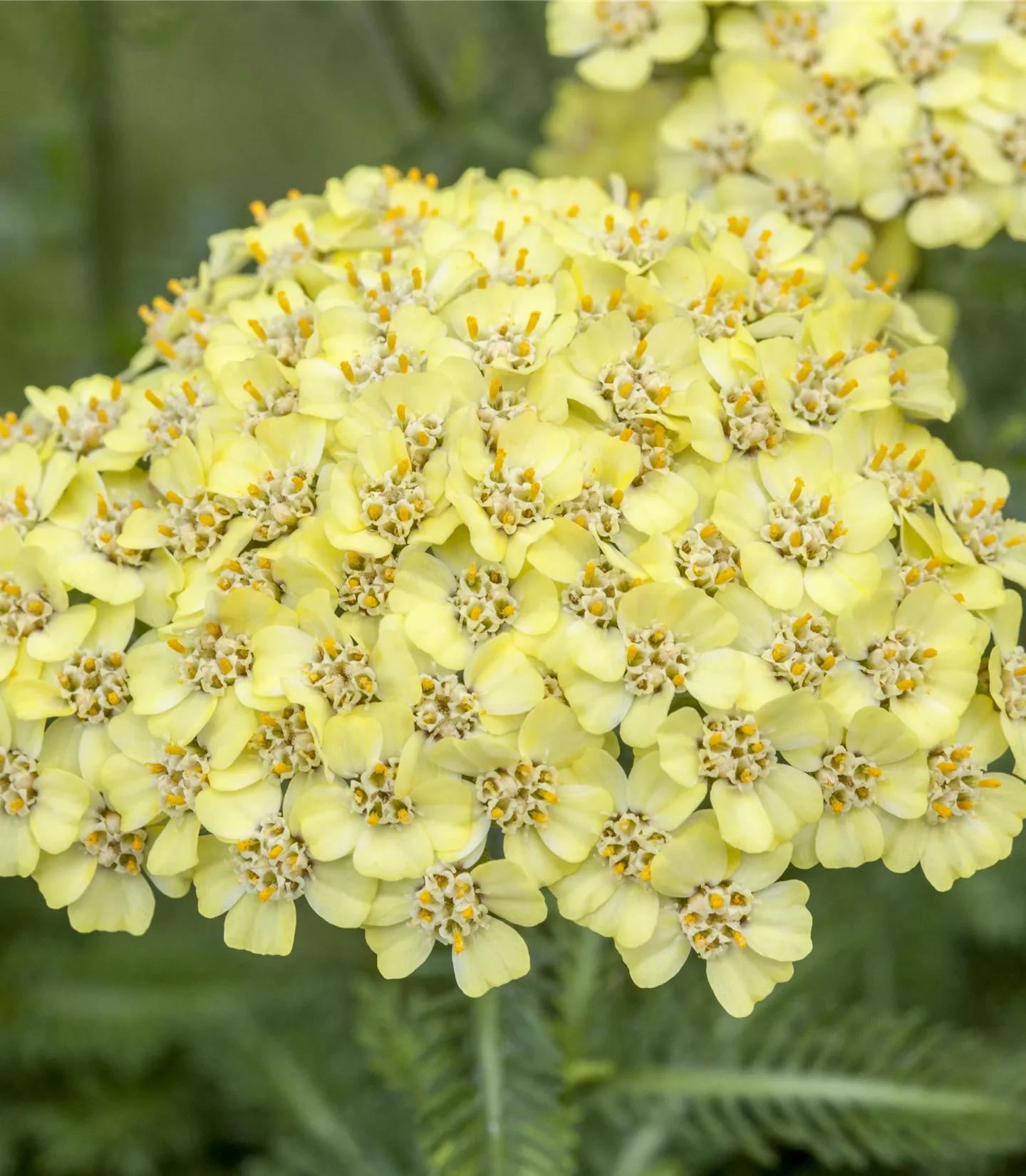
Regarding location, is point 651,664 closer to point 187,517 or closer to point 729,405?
point 729,405

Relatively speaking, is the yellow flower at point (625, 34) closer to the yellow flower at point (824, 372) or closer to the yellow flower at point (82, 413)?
the yellow flower at point (824, 372)

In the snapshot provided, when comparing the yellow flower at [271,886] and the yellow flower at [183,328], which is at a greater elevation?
Answer: the yellow flower at [183,328]

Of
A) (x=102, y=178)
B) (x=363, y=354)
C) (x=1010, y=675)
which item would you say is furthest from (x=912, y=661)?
(x=102, y=178)

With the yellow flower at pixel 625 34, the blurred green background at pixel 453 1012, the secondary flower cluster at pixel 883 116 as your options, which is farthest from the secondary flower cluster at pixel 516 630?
the yellow flower at pixel 625 34

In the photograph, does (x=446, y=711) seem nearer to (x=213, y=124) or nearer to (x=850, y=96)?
(x=850, y=96)

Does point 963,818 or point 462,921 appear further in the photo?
point 963,818

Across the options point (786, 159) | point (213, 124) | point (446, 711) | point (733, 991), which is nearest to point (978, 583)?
point (733, 991)

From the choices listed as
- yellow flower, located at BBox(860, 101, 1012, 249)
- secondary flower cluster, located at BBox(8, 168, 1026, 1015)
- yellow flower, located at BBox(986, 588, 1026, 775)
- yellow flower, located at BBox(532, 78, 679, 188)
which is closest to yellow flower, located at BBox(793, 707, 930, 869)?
secondary flower cluster, located at BBox(8, 168, 1026, 1015)
